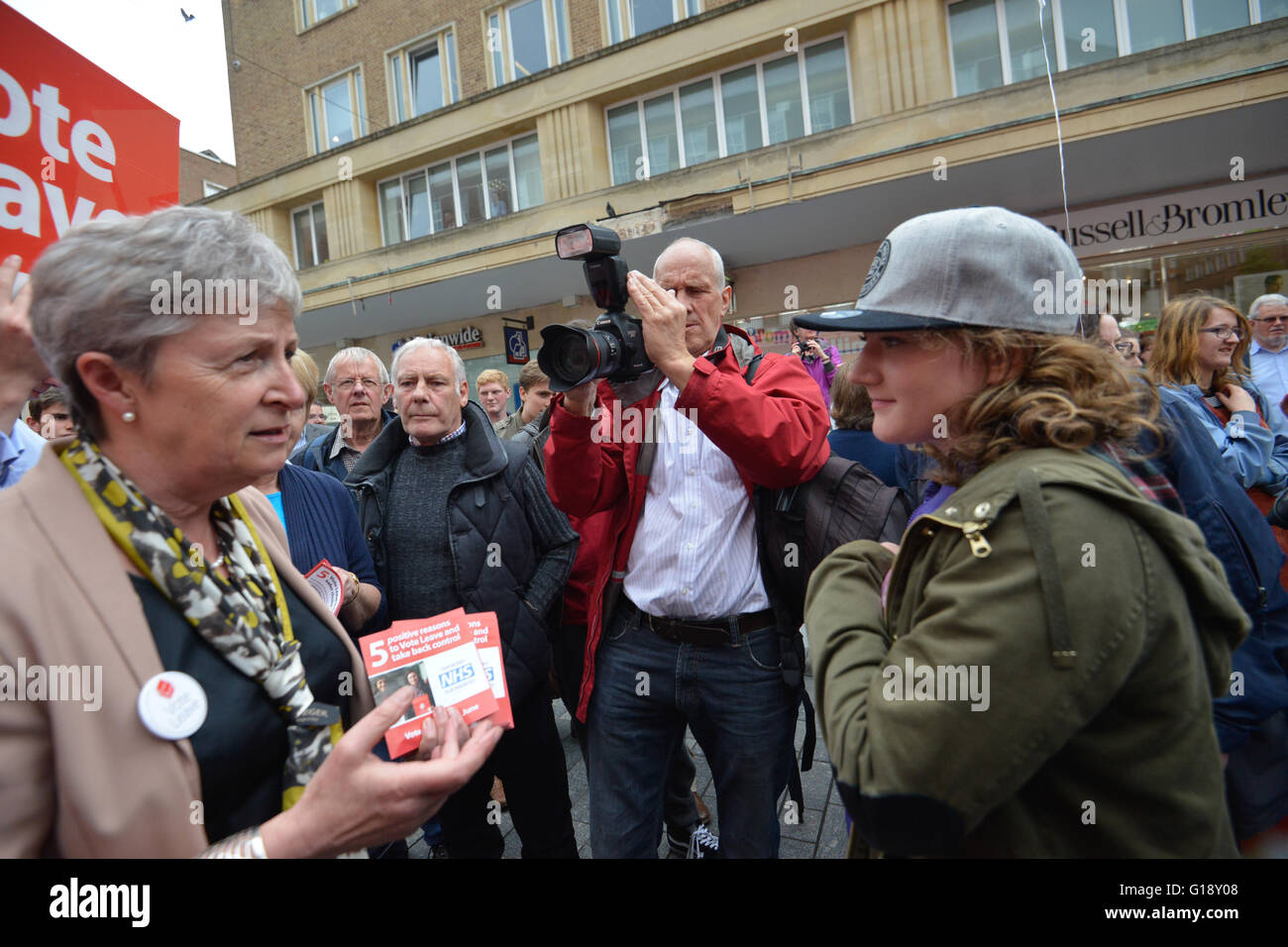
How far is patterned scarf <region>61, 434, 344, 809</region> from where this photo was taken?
110 centimetres

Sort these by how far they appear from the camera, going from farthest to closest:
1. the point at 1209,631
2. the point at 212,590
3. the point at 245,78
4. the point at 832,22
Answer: the point at 245,78
the point at 832,22
the point at 212,590
the point at 1209,631

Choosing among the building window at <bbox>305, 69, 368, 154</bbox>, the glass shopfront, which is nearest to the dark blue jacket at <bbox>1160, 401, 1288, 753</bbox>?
the glass shopfront

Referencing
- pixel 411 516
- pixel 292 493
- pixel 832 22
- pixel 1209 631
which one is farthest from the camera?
pixel 832 22

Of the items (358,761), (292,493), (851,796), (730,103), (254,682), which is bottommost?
(851,796)

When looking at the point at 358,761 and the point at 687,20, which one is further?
the point at 687,20

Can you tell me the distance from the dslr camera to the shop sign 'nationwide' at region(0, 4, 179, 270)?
1.09 m

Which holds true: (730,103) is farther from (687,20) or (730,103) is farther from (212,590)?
(212,590)

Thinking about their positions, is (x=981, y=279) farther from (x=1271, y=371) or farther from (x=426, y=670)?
(x=1271, y=371)

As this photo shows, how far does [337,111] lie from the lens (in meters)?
16.8

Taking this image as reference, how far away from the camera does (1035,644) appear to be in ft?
2.92

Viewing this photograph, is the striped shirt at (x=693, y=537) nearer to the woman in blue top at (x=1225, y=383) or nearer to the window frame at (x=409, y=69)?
the woman in blue top at (x=1225, y=383)

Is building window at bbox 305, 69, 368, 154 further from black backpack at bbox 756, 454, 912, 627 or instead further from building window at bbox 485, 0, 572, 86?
black backpack at bbox 756, 454, 912, 627
